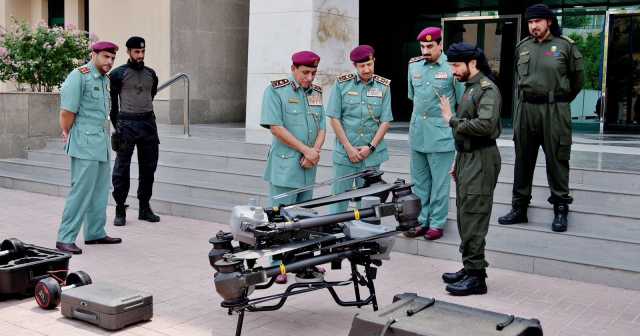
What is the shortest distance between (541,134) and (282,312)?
3.02 meters

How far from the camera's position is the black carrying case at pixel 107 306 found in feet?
16.0

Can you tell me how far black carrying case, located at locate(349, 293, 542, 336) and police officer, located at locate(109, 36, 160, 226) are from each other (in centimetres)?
531

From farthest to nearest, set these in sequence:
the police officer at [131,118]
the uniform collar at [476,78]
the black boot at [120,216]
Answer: the black boot at [120,216]
the police officer at [131,118]
the uniform collar at [476,78]

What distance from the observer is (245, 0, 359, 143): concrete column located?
12.1 m

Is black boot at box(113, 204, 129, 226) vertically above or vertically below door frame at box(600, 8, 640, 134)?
below

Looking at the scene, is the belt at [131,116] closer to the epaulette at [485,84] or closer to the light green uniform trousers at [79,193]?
the light green uniform trousers at [79,193]

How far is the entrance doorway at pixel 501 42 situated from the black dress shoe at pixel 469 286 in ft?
33.8

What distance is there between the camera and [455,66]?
5637 mm

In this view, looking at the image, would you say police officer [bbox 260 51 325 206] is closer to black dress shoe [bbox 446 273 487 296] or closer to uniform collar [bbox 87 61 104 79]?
black dress shoe [bbox 446 273 487 296]

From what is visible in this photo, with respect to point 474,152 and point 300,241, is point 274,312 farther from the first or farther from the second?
point 474,152

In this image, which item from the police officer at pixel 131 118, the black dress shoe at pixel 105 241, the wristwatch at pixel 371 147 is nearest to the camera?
the wristwatch at pixel 371 147

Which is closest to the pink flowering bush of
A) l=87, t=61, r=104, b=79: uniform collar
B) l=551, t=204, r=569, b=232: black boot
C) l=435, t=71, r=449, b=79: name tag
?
l=87, t=61, r=104, b=79: uniform collar

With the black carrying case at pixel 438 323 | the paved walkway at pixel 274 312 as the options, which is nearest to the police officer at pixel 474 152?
the paved walkway at pixel 274 312

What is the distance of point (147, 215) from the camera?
877 cm
